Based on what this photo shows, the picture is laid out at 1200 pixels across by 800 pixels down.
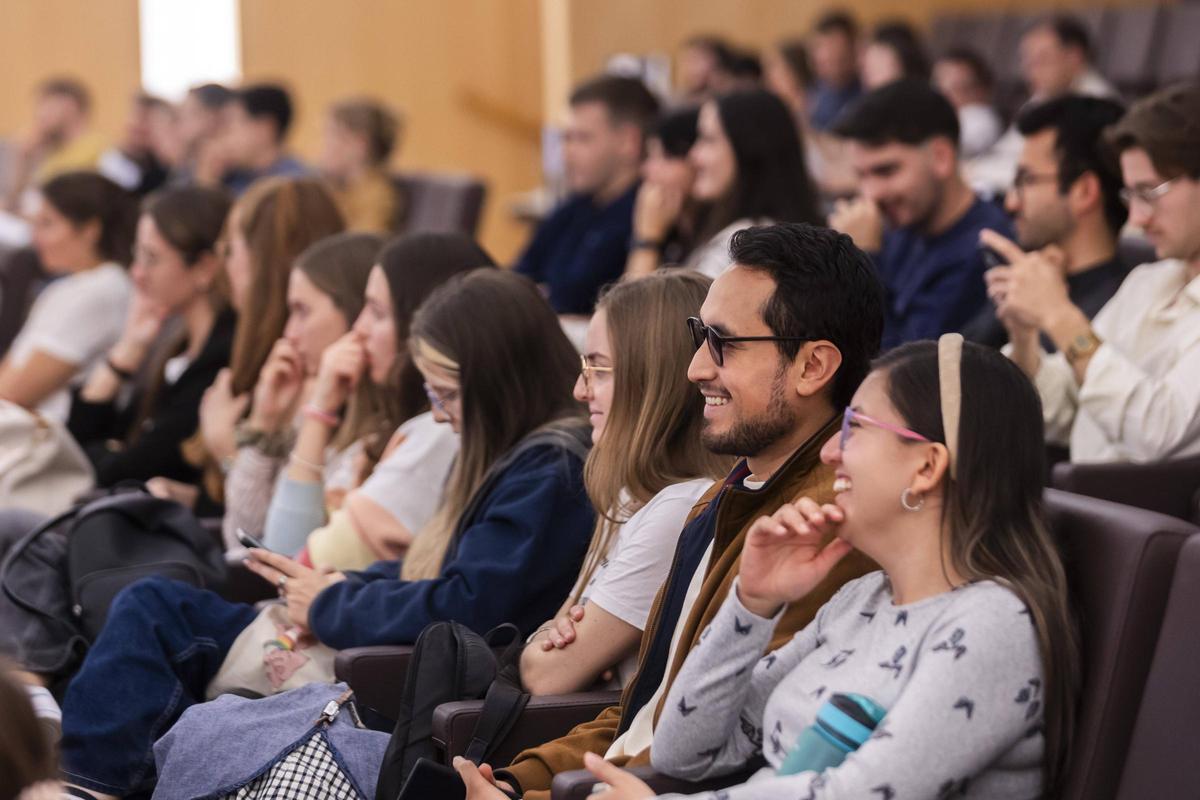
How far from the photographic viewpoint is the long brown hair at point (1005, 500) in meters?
1.59

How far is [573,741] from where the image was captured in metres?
1.97

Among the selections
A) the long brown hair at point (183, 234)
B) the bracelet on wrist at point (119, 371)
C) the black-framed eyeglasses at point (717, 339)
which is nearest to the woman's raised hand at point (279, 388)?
the long brown hair at point (183, 234)

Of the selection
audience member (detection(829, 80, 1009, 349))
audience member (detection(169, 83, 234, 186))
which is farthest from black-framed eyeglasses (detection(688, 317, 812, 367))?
audience member (detection(169, 83, 234, 186))

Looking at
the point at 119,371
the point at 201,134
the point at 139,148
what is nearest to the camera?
the point at 119,371

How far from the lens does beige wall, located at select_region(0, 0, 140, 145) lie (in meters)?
10.2

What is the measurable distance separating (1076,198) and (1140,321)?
1.19 ft

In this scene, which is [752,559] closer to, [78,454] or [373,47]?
[78,454]

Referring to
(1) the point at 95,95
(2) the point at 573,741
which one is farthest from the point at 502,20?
(2) the point at 573,741

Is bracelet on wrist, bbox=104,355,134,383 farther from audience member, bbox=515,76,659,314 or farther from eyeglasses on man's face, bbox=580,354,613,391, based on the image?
eyeglasses on man's face, bbox=580,354,613,391

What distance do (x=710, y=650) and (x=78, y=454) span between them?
226 centimetres

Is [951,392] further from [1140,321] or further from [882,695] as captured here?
[1140,321]

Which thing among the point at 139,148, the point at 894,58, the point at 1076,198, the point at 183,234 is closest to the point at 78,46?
the point at 139,148

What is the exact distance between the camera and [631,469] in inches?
81.8

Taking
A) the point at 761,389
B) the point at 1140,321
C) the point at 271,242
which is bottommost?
the point at 271,242
